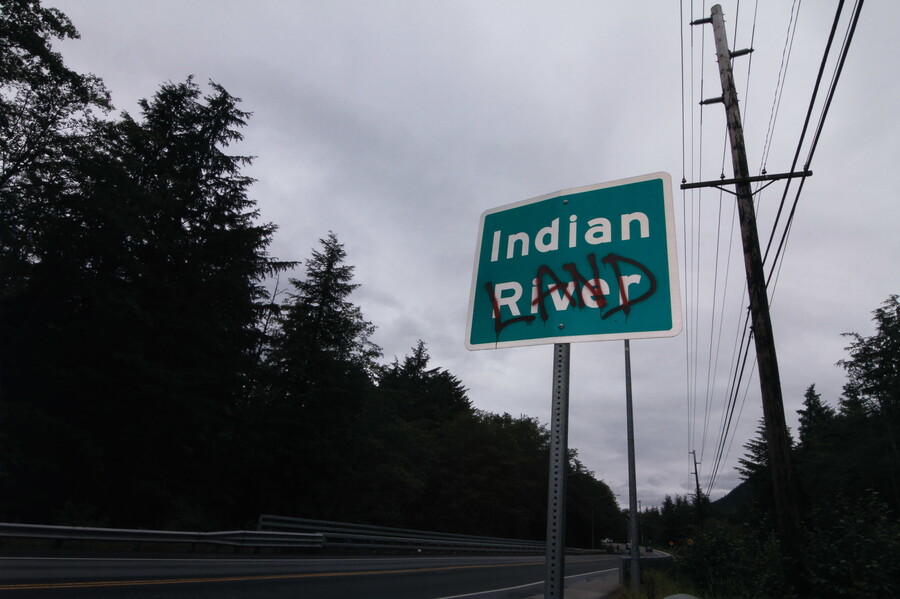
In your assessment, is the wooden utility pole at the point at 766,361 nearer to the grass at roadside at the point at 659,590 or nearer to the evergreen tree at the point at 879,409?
the grass at roadside at the point at 659,590

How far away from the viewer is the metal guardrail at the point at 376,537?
1867cm

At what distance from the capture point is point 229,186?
26484 mm

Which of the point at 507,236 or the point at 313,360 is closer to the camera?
the point at 507,236

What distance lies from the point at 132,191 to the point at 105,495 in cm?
1171

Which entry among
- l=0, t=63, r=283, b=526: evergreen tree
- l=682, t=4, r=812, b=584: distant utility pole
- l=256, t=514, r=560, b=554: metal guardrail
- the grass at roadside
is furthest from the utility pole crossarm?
l=0, t=63, r=283, b=526: evergreen tree

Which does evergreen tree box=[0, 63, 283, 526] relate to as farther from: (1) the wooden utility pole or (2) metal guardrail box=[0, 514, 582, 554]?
(1) the wooden utility pole

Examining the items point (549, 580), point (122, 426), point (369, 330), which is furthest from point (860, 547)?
point (369, 330)

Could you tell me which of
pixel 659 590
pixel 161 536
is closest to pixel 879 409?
pixel 659 590

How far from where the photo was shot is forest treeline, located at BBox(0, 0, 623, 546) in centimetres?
1786

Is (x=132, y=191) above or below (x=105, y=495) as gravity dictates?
above

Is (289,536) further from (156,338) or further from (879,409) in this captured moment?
(879,409)

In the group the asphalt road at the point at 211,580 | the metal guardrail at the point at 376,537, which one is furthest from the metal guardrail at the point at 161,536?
the asphalt road at the point at 211,580

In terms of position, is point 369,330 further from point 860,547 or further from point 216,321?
point 860,547

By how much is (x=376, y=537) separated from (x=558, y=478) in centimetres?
2415
